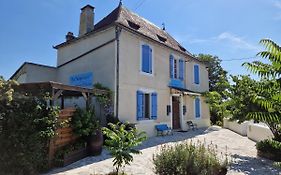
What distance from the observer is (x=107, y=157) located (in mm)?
9211

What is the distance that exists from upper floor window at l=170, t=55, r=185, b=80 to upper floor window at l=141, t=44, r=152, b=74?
2.94 metres

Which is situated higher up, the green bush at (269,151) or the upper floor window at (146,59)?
the upper floor window at (146,59)

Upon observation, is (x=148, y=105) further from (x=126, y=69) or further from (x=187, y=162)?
(x=187, y=162)

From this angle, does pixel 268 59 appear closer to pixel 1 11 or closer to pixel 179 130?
pixel 1 11

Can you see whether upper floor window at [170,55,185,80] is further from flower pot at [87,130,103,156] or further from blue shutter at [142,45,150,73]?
flower pot at [87,130,103,156]

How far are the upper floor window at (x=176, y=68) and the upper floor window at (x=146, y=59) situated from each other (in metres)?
2.94

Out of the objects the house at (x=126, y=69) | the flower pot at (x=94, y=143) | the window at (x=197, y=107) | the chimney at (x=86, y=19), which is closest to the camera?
the flower pot at (x=94, y=143)

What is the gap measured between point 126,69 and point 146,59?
2185 mm

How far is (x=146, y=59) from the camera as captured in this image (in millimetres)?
15484

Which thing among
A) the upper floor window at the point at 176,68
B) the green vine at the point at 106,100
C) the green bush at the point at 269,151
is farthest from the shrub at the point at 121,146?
the upper floor window at the point at 176,68

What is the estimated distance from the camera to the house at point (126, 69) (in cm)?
1360

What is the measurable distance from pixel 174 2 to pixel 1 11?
26.9 feet

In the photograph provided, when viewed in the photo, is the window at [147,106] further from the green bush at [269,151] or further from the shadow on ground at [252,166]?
the green bush at [269,151]

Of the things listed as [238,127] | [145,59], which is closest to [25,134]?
[145,59]
